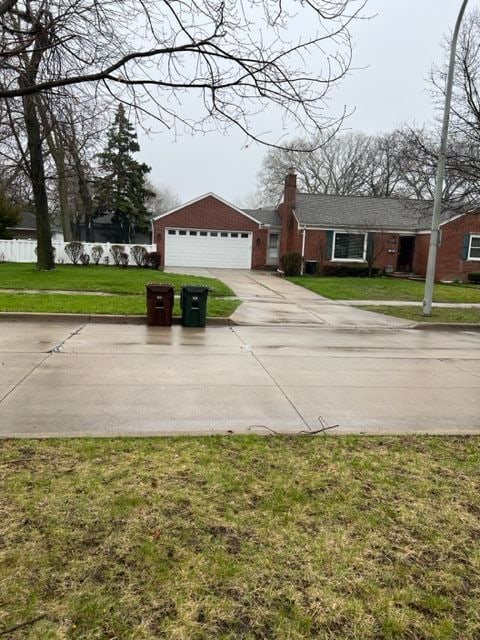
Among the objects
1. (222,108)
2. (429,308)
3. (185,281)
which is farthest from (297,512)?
(185,281)

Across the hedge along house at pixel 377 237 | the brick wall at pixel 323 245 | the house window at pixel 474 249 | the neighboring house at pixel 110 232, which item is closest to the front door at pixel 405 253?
the hedge along house at pixel 377 237

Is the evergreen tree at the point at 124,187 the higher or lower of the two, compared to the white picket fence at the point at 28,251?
higher

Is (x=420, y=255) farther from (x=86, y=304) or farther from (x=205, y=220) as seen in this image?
(x=86, y=304)

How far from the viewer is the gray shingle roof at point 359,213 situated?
28328 mm

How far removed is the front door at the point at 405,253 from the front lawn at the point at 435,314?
49.1 ft

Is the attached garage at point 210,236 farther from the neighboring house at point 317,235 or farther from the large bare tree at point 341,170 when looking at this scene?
the large bare tree at point 341,170

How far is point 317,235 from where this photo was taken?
28.3 meters

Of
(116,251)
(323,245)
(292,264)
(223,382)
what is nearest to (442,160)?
(223,382)

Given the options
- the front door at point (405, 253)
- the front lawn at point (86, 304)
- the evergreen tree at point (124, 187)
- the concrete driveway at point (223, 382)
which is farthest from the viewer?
the evergreen tree at point (124, 187)

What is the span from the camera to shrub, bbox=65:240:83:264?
2662 centimetres

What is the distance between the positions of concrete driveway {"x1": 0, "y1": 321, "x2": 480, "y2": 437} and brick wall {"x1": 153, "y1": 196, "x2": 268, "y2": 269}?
2054 cm

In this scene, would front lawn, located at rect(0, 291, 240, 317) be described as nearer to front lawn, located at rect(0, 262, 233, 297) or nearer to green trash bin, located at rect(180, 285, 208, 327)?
green trash bin, located at rect(180, 285, 208, 327)

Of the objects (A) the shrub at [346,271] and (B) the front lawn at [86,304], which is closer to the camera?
(B) the front lawn at [86,304]

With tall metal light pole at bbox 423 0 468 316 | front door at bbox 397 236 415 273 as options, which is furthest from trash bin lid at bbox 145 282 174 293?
front door at bbox 397 236 415 273
